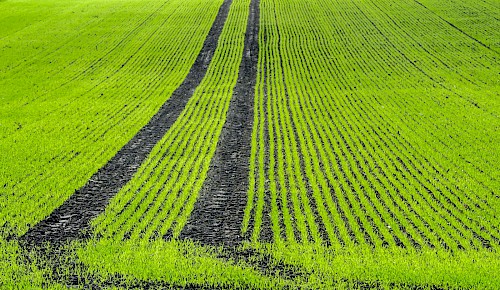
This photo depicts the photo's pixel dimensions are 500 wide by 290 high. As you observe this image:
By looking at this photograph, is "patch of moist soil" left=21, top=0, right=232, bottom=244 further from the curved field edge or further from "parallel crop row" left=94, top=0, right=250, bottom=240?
the curved field edge

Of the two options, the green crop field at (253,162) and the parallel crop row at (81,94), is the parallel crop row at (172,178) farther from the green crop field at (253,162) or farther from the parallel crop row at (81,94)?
the parallel crop row at (81,94)

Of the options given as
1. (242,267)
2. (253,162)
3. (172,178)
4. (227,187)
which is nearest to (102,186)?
(172,178)

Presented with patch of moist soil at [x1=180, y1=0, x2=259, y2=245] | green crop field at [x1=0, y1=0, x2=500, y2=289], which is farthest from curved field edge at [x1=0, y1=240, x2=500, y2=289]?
patch of moist soil at [x1=180, y1=0, x2=259, y2=245]

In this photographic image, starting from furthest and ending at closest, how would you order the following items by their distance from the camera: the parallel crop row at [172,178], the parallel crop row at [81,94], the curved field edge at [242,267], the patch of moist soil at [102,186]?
1. the parallel crop row at [81,94]
2. the parallel crop row at [172,178]
3. the patch of moist soil at [102,186]
4. the curved field edge at [242,267]

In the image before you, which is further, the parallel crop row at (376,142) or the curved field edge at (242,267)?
the parallel crop row at (376,142)

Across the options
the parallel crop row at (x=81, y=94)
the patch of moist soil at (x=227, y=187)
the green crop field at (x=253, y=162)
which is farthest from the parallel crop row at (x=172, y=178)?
the parallel crop row at (x=81, y=94)

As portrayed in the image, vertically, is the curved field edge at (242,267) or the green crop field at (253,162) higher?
the curved field edge at (242,267)
